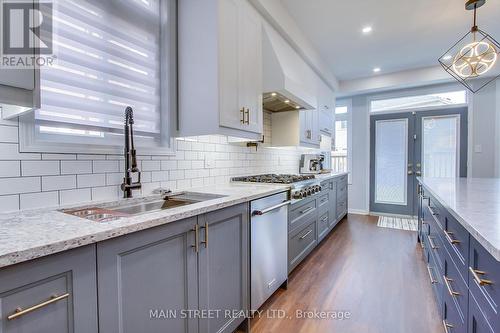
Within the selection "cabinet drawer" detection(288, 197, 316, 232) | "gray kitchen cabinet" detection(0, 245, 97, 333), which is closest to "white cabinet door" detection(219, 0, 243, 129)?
"cabinet drawer" detection(288, 197, 316, 232)

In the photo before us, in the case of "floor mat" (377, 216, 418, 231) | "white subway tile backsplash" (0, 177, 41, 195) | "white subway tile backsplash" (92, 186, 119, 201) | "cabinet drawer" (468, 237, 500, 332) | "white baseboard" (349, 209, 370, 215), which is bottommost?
"floor mat" (377, 216, 418, 231)

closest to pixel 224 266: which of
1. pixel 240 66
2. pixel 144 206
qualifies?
pixel 144 206

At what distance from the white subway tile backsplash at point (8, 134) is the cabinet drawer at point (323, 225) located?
9.97ft

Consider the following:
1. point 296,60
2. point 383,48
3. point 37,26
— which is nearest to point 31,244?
point 37,26

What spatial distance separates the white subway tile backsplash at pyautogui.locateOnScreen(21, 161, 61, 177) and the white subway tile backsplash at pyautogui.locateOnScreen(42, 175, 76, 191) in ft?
0.09

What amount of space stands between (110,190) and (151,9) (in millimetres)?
1414

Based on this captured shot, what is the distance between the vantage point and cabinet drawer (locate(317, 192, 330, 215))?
3.24 meters

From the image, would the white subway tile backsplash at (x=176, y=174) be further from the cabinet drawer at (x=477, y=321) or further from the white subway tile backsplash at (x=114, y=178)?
the cabinet drawer at (x=477, y=321)

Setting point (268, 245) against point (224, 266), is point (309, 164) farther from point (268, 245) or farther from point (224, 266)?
point (224, 266)

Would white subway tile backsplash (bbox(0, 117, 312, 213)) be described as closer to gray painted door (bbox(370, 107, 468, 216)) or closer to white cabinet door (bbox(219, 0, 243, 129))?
white cabinet door (bbox(219, 0, 243, 129))

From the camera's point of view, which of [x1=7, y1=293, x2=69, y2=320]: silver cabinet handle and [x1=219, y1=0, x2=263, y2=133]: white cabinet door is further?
[x1=219, y1=0, x2=263, y2=133]: white cabinet door

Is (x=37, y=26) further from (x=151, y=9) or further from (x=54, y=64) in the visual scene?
(x=151, y=9)

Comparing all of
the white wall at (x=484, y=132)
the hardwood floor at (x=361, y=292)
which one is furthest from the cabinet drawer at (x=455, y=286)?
the white wall at (x=484, y=132)

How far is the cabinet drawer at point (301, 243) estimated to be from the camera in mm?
2404
